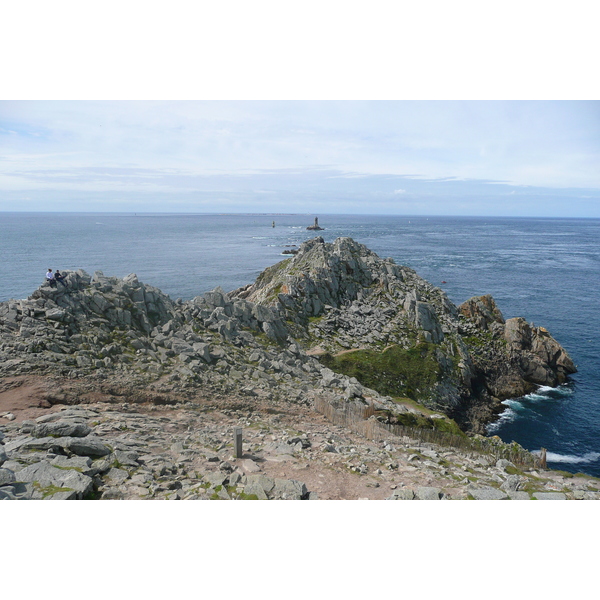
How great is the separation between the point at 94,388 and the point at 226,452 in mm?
7199

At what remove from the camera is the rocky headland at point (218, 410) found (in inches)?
467

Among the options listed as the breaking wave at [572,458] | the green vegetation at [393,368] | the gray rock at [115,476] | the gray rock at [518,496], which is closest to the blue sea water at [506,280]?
the breaking wave at [572,458]

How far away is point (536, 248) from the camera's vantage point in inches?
6260

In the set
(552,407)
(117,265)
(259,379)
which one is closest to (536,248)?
(552,407)

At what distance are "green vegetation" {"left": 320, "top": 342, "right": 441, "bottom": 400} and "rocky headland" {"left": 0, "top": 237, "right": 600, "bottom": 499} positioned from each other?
14 centimetres

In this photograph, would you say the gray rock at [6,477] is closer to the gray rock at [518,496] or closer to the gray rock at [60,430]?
the gray rock at [60,430]

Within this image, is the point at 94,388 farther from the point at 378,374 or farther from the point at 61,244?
the point at 61,244

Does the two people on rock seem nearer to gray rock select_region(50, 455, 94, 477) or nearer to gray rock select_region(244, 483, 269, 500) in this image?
gray rock select_region(50, 455, 94, 477)

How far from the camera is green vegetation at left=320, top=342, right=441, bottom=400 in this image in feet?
113

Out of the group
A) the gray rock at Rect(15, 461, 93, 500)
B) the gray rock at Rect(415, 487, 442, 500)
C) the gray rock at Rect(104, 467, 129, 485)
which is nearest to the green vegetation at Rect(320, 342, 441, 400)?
the gray rock at Rect(415, 487, 442, 500)

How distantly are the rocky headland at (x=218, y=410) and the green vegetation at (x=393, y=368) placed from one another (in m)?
0.14

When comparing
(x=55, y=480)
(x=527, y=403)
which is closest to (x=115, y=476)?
(x=55, y=480)

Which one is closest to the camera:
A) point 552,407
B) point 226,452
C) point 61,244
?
point 226,452

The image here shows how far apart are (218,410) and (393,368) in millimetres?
21845
